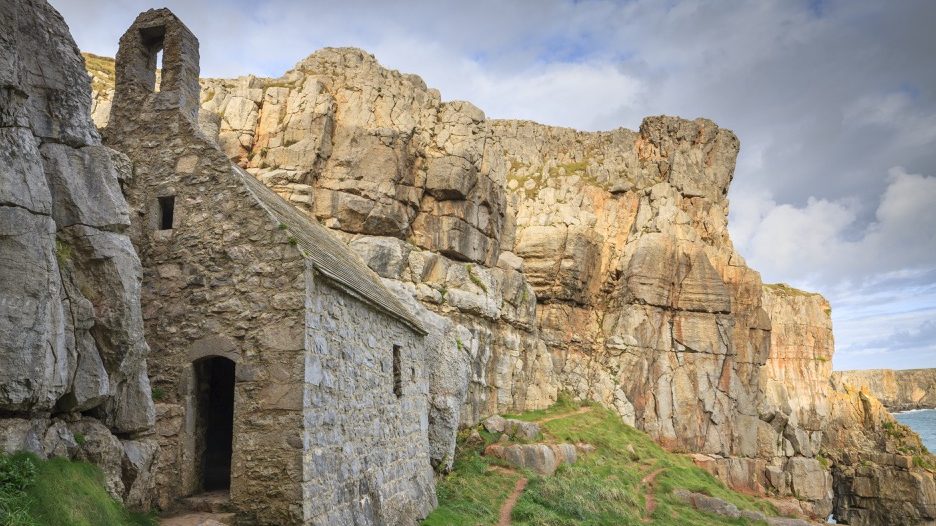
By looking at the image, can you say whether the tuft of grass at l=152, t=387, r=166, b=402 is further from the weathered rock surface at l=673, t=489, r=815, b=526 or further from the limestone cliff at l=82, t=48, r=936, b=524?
the weathered rock surface at l=673, t=489, r=815, b=526

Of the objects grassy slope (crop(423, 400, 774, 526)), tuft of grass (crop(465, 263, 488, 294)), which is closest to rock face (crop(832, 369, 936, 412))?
grassy slope (crop(423, 400, 774, 526))

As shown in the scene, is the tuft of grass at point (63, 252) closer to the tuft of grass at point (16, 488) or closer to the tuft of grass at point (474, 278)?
the tuft of grass at point (16, 488)

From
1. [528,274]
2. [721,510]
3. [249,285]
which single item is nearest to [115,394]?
[249,285]

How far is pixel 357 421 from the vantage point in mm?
13227

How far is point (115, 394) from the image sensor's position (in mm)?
9391

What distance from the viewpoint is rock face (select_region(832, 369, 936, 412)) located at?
148m

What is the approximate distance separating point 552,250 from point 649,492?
23.7 m

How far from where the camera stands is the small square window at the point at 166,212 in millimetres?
13148

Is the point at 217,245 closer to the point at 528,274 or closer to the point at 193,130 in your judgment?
the point at 193,130

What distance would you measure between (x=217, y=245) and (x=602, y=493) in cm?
1727

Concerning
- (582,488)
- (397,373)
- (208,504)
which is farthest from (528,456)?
(208,504)

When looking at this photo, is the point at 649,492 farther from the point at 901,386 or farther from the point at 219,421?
the point at 901,386

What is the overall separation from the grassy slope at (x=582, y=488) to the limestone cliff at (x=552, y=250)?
1.93 meters

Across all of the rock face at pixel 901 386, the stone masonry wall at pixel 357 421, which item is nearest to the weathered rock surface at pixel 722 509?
the stone masonry wall at pixel 357 421
